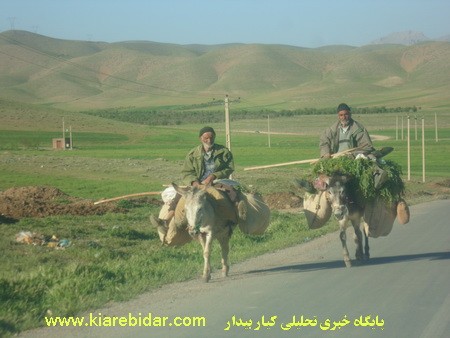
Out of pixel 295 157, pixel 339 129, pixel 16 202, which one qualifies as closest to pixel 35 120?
pixel 295 157

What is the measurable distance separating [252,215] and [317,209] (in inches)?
66.3

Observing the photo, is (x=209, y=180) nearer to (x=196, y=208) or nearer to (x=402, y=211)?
(x=196, y=208)

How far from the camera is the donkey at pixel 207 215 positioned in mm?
11961

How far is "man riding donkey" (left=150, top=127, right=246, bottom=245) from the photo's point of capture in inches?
498

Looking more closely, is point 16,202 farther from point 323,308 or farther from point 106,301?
point 323,308

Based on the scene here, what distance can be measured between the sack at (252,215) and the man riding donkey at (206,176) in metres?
0.08

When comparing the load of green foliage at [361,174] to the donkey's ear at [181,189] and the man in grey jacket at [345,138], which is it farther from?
the donkey's ear at [181,189]

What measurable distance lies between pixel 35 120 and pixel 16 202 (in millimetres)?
85567

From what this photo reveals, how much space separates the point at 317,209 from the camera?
46.3 feet

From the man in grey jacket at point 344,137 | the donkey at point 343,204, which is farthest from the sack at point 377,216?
the man in grey jacket at point 344,137

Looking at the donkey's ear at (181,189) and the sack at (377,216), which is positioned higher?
the donkey's ear at (181,189)

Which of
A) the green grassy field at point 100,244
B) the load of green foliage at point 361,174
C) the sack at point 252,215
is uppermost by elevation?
the load of green foliage at point 361,174

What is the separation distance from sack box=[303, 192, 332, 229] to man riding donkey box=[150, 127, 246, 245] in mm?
1847

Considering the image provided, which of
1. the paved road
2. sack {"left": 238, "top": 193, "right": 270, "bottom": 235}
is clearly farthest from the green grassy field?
sack {"left": 238, "top": 193, "right": 270, "bottom": 235}
